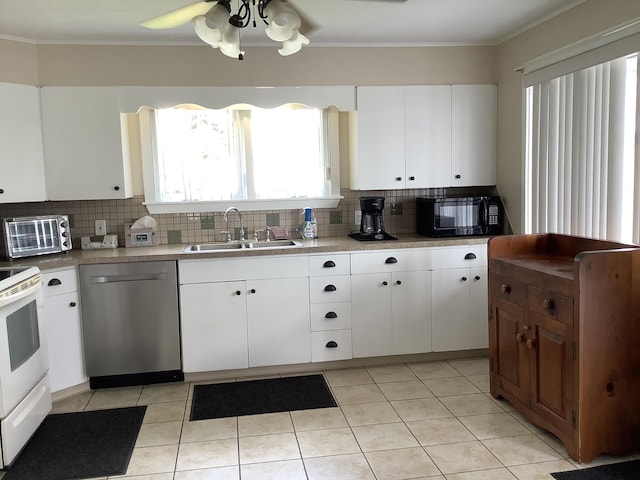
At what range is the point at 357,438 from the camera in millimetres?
2953

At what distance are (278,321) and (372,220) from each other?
3.41 ft

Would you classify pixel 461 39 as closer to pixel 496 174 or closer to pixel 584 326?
pixel 496 174

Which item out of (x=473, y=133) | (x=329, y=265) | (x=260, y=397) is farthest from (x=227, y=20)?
(x=473, y=133)

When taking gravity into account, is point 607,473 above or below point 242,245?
below

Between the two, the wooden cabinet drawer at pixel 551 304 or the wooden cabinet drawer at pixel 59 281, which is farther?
the wooden cabinet drawer at pixel 59 281

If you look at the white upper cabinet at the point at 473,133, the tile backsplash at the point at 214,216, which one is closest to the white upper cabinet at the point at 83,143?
the tile backsplash at the point at 214,216

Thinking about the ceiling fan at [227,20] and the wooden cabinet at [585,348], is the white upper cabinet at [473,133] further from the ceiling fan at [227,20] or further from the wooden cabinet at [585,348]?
the ceiling fan at [227,20]

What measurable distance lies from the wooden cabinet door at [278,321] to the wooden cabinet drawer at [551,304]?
1.55m

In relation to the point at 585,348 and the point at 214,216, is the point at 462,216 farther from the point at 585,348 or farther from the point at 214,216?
the point at 214,216

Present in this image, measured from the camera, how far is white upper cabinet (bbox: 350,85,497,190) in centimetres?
418

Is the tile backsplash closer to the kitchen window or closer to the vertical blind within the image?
the kitchen window

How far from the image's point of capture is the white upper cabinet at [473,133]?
429 centimetres

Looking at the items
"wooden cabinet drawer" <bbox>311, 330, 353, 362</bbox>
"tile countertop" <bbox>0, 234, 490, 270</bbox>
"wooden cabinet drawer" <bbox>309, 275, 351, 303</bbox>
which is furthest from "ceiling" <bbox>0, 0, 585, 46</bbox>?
"wooden cabinet drawer" <bbox>311, 330, 353, 362</bbox>

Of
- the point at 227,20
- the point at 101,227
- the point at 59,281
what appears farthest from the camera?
the point at 101,227
